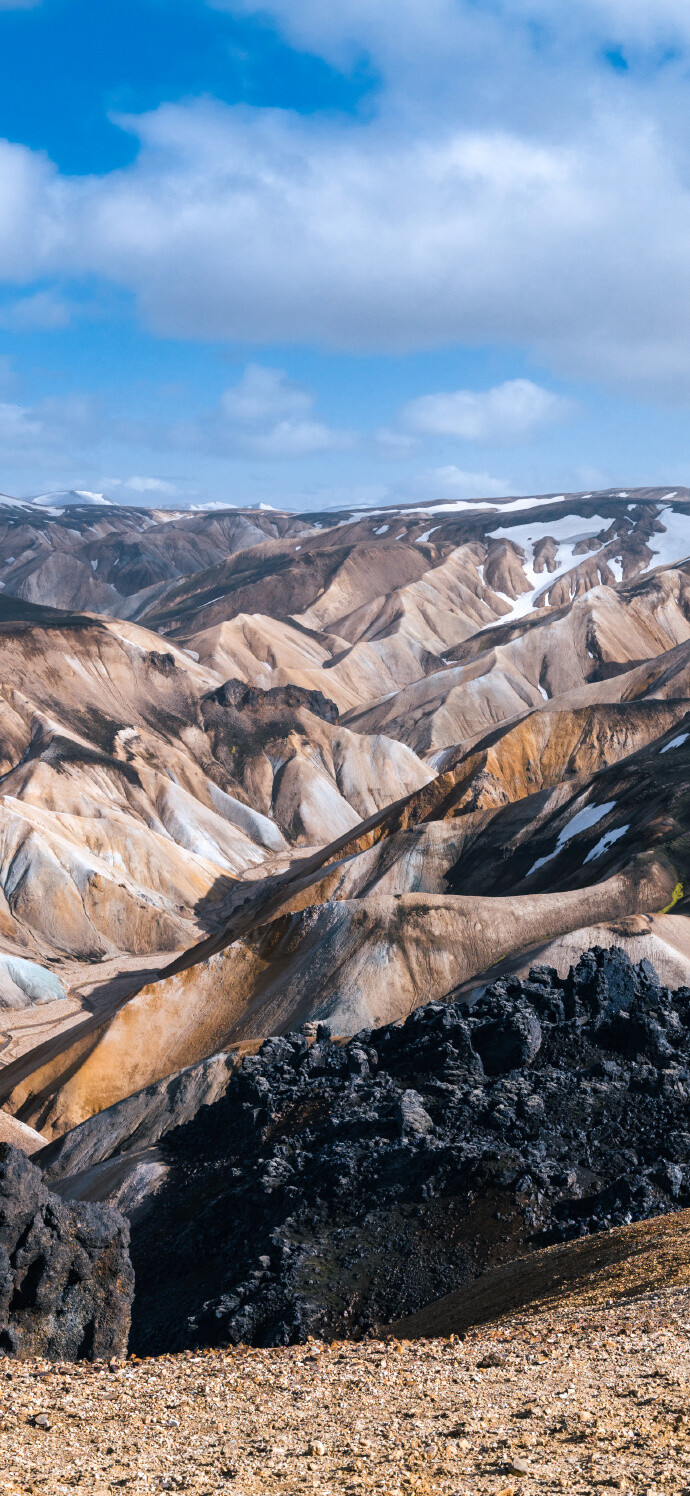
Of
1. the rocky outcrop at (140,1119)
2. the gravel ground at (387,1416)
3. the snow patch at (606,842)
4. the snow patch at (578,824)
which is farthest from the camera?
the snow patch at (578,824)

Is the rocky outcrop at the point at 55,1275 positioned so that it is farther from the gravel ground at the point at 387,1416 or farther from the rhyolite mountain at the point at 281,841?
the rhyolite mountain at the point at 281,841

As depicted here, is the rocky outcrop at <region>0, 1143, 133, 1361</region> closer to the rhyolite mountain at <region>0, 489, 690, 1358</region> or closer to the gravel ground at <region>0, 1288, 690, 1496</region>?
the gravel ground at <region>0, 1288, 690, 1496</region>

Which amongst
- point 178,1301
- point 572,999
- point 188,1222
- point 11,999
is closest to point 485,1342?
point 178,1301

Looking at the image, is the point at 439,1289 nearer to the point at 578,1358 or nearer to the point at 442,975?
the point at 578,1358

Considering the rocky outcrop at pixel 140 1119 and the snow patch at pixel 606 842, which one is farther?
the snow patch at pixel 606 842

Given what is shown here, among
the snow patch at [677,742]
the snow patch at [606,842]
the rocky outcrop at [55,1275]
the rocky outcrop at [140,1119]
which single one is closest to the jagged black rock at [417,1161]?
the rocky outcrop at [55,1275]

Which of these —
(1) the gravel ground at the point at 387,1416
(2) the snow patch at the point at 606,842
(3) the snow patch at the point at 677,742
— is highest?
(3) the snow patch at the point at 677,742

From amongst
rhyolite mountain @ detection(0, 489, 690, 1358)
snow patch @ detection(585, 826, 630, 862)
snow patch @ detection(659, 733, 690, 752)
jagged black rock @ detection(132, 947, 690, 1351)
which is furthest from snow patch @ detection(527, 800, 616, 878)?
jagged black rock @ detection(132, 947, 690, 1351)
